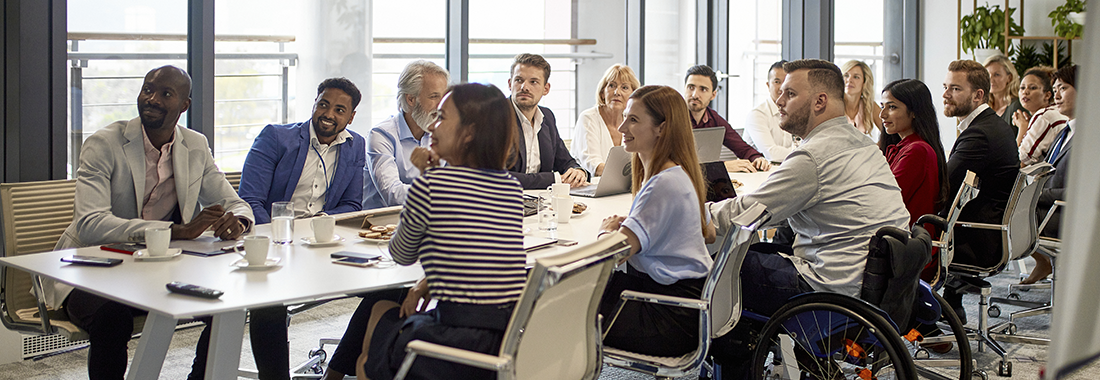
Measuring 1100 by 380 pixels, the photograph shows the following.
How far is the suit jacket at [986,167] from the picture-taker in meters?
3.55

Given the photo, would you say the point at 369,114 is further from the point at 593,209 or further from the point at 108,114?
the point at 593,209

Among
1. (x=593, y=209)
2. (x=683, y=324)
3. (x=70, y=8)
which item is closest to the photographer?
(x=683, y=324)

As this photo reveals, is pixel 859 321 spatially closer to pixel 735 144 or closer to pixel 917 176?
pixel 917 176

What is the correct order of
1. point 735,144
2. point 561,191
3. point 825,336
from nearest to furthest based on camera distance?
1. point 825,336
2. point 561,191
3. point 735,144

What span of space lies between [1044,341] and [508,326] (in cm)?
295

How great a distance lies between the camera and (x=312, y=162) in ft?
10.5

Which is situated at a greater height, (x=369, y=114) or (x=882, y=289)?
(x=369, y=114)

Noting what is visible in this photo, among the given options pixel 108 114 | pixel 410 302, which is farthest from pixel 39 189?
pixel 410 302

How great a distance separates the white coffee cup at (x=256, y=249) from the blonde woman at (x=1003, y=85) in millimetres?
5662

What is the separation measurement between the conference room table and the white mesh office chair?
332 mm

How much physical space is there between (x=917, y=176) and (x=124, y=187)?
9.27ft

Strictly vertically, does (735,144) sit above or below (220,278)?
above

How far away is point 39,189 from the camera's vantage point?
9.18 ft

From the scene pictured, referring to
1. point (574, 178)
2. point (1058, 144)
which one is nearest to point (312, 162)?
point (574, 178)
